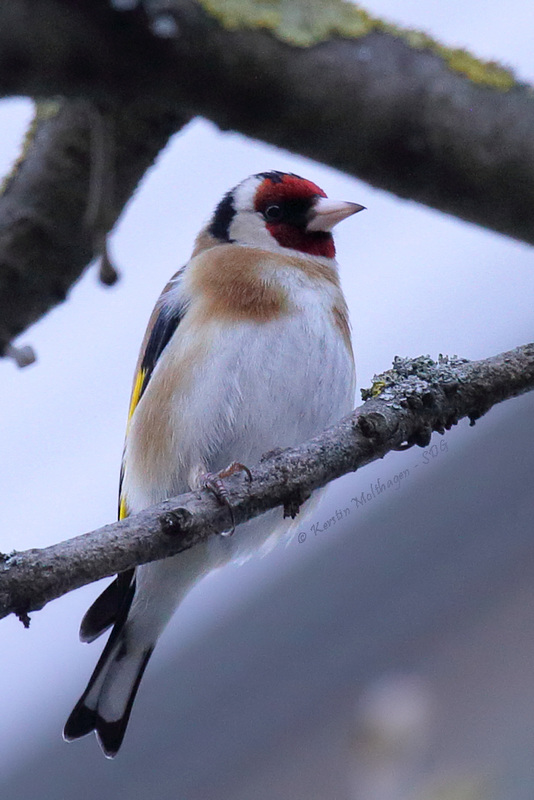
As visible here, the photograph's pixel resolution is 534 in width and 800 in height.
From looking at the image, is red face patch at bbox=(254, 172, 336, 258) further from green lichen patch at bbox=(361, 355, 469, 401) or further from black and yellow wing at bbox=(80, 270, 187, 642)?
green lichen patch at bbox=(361, 355, 469, 401)

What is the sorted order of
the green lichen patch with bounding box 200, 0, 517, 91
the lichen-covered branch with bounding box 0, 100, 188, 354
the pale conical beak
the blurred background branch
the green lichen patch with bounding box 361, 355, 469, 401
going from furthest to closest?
1. the pale conical beak
2. the lichen-covered branch with bounding box 0, 100, 188, 354
3. the green lichen patch with bounding box 361, 355, 469, 401
4. the green lichen patch with bounding box 200, 0, 517, 91
5. the blurred background branch

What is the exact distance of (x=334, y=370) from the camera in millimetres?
2568

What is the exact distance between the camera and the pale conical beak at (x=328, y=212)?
2.84m

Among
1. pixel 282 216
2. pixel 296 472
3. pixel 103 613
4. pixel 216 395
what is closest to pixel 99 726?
pixel 103 613

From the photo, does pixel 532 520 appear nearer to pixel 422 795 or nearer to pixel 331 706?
pixel 331 706

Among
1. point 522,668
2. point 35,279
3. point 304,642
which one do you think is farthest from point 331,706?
point 35,279

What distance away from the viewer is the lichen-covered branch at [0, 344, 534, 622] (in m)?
1.42

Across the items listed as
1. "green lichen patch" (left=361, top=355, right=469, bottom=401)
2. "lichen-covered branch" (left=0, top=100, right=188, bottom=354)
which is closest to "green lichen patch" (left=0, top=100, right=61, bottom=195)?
"lichen-covered branch" (left=0, top=100, right=188, bottom=354)

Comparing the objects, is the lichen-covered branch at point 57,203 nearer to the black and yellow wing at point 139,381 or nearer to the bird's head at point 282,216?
the black and yellow wing at point 139,381

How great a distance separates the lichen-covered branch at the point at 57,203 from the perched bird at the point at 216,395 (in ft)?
1.11

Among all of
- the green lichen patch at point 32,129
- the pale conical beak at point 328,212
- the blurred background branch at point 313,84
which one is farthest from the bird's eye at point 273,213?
the blurred background branch at point 313,84

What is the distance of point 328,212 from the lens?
2896mm

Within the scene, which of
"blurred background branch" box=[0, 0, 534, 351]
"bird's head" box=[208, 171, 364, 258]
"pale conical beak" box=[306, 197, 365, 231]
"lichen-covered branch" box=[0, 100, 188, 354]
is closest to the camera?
"blurred background branch" box=[0, 0, 534, 351]

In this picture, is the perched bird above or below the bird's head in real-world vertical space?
below
